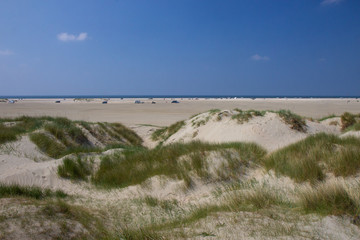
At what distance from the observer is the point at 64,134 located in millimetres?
10836

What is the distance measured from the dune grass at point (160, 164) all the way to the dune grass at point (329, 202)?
2.72 metres

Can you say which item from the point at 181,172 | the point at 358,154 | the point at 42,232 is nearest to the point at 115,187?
the point at 181,172

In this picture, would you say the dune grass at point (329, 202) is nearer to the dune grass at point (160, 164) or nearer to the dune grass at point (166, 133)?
the dune grass at point (160, 164)

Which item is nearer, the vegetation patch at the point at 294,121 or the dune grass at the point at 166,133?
the vegetation patch at the point at 294,121

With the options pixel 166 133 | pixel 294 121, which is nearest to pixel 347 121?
pixel 294 121

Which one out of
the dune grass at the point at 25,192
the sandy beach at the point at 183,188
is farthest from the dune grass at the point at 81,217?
the dune grass at the point at 25,192

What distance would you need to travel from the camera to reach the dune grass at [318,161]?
451 cm

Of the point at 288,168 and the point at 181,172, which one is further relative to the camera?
the point at 181,172

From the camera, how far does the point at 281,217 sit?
3.14 meters

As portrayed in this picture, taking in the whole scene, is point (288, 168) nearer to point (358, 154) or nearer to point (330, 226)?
point (358, 154)

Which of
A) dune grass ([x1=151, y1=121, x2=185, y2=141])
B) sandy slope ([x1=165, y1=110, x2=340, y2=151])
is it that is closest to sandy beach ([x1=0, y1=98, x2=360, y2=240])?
sandy slope ([x1=165, y1=110, x2=340, y2=151])

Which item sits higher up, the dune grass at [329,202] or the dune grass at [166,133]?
the dune grass at [329,202]

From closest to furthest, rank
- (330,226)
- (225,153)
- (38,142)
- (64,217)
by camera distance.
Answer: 1. (330,226)
2. (64,217)
3. (225,153)
4. (38,142)

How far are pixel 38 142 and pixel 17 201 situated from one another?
18.0 ft
